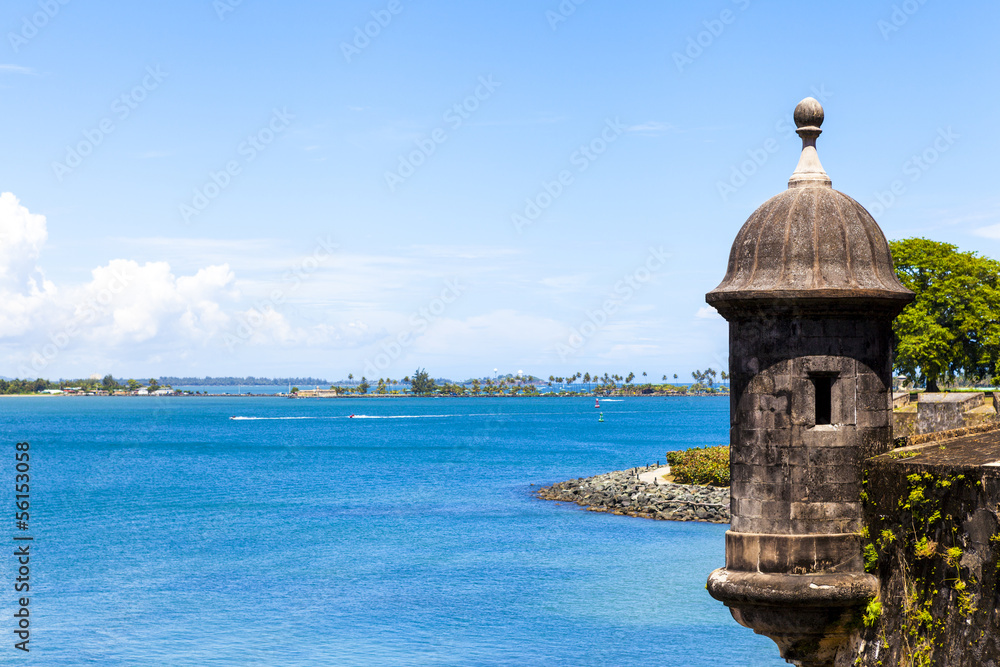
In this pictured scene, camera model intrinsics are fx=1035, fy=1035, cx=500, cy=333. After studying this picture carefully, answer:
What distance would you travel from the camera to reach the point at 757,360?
416 inches

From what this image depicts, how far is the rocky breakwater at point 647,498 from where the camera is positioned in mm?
55000

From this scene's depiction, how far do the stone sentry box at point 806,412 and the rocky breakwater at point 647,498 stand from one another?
141ft

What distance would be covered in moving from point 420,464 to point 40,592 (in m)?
61.8

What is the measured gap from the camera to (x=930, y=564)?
30.4 ft

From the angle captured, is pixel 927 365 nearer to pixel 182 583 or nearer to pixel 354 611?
pixel 354 611

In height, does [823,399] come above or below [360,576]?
above

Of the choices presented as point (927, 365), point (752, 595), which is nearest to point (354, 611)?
point (752, 595)

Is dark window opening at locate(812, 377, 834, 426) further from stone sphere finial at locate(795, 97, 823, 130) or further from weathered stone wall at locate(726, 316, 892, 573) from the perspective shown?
stone sphere finial at locate(795, 97, 823, 130)

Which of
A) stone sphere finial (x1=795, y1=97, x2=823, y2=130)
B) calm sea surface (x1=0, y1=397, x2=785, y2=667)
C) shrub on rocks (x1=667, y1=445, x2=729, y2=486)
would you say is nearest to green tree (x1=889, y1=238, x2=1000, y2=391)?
shrub on rocks (x1=667, y1=445, x2=729, y2=486)

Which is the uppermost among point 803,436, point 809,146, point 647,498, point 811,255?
point 809,146

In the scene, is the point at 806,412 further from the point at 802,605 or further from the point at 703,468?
the point at 703,468

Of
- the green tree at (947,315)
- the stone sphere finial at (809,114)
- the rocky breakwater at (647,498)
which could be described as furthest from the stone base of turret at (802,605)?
the green tree at (947,315)

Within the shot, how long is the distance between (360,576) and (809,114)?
122 feet

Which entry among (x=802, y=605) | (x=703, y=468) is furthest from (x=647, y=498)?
(x=802, y=605)
